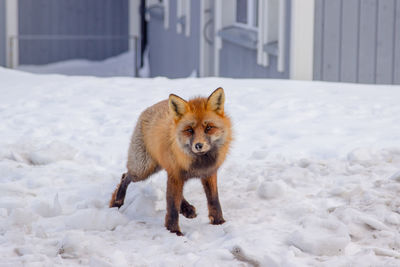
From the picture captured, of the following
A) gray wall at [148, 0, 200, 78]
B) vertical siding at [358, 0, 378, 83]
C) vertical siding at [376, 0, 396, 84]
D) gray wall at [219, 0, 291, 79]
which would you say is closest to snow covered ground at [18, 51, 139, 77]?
gray wall at [148, 0, 200, 78]

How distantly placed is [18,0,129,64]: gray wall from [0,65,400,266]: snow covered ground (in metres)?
9.93

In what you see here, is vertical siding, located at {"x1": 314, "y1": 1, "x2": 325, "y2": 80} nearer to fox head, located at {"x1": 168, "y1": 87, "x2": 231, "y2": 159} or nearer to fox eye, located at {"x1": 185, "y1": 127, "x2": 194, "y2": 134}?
fox head, located at {"x1": 168, "y1": 87, "x2": 231, "y2": 159}

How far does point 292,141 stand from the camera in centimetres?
526

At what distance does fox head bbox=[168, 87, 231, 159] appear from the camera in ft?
11.1

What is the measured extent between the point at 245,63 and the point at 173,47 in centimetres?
464

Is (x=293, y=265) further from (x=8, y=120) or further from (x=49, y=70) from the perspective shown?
(x=49, y=70)

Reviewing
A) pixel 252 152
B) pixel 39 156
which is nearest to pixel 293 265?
pixel 252 152

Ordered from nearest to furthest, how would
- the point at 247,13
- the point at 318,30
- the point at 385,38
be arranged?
the point at 385,38 → the point at 318,30 → the point at 247,13

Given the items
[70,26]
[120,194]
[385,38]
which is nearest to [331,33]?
Answer: [385,38]

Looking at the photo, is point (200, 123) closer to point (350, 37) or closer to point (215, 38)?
point (350, 37)

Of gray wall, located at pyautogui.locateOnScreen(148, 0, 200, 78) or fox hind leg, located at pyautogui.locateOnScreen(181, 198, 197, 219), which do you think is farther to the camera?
gray wall, located at pyautogui.locateOnScreen(148, 0, 200, 78)

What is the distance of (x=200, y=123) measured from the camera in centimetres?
339

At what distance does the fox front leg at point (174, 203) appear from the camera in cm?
356

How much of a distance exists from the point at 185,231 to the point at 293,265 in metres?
0.74
